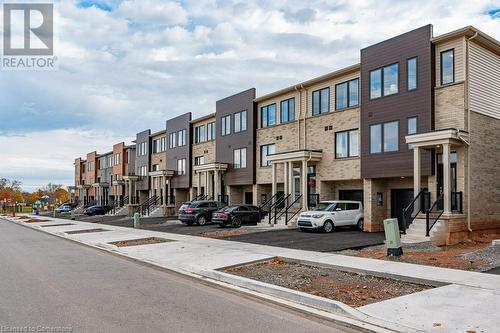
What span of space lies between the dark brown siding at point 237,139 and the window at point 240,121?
0.95ft

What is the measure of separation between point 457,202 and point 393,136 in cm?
447

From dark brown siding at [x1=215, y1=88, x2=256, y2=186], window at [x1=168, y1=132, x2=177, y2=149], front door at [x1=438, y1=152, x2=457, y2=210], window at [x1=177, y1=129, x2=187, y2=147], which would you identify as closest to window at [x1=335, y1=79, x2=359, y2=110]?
front door at [x1=438, y1=152, x2=457, y2=210]

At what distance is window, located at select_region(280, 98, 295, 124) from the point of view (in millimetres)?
29438

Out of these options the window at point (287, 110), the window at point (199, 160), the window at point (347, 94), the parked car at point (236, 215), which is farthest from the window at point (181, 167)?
the window at point (347, 94)

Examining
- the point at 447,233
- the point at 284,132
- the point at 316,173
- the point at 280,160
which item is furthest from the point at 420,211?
the point at 284,132

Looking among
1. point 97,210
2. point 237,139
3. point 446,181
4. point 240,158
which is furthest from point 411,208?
point 97,210

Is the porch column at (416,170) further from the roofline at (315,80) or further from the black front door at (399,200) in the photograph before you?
the roofline at (315,80)

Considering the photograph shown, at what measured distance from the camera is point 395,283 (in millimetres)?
10109

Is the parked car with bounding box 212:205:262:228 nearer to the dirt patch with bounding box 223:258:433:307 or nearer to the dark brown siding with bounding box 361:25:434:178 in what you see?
the dark brown siding with bounding box 361:25:434:178

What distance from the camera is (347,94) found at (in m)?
25.2

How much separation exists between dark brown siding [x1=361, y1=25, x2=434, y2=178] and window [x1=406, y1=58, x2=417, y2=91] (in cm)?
15

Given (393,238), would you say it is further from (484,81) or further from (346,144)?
(346,144)

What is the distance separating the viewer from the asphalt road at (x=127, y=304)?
6988 mm

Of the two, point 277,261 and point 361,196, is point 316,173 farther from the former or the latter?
point 277,261
